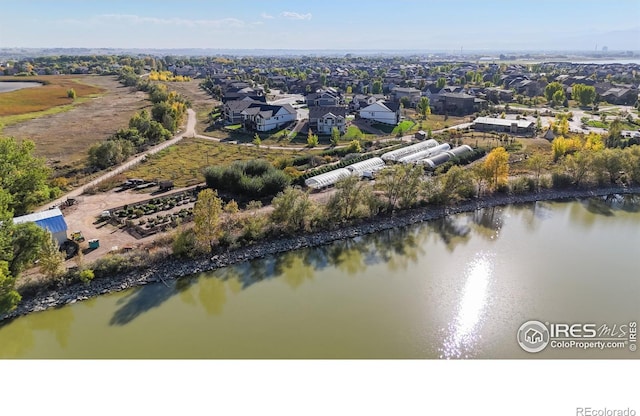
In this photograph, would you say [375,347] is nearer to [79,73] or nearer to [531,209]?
[531,209]

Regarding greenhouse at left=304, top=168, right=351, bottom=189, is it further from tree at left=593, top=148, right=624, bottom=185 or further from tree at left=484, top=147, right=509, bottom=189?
tree at left=593, top=148, right=624, bottom=185

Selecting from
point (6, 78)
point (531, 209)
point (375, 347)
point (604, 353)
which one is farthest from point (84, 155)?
point (6, 78)

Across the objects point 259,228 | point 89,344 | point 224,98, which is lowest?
point 89,344

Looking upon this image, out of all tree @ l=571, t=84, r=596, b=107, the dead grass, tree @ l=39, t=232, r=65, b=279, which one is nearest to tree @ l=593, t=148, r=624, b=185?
the dead grass

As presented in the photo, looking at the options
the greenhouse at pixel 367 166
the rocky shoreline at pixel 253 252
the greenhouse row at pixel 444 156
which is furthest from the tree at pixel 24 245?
the greenhouse row at pixel 444 156

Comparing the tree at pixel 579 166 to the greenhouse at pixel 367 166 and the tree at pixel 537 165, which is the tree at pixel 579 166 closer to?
the tree at pixel 537 165

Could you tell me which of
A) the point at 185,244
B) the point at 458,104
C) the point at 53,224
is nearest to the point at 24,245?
the point at 53,224
